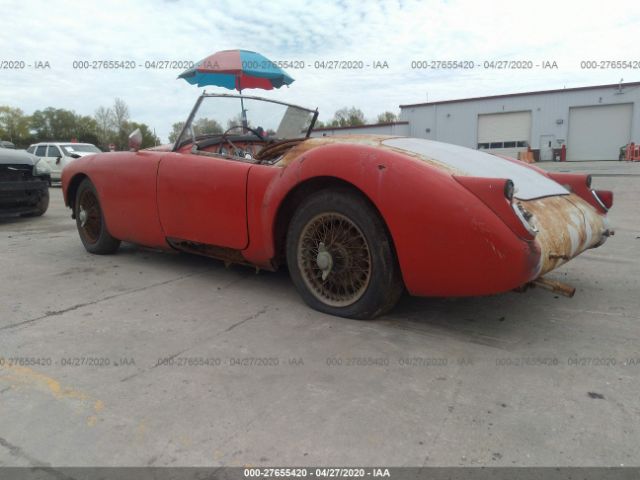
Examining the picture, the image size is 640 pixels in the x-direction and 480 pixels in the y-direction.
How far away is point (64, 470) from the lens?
5.58 feet

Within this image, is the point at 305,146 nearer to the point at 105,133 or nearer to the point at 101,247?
the point at 101,247

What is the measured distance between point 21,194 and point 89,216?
3591mm

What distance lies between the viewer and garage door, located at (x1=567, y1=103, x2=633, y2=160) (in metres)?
30.0

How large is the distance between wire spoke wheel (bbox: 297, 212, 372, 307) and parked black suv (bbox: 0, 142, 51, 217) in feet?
20.7

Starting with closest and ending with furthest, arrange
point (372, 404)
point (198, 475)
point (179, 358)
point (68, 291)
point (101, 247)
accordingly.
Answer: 1. point (198, 475)
2. point (372, 404)
3. point (179, 358)
4. point (68, 291)
5. point (101, 247)

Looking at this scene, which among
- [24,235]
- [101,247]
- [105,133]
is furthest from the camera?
[105,133]

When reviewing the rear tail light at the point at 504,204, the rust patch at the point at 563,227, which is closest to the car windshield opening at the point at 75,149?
the rust patch at the point at 563,227

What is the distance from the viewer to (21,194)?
7.70 metres

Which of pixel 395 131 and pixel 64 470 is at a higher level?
pixel 395 131

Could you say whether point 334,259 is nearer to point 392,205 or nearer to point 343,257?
point 343,257

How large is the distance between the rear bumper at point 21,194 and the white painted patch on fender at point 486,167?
661cm

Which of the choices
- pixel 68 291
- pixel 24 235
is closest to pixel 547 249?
pixel 68 291

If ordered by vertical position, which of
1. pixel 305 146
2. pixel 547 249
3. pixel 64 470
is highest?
pixel 305 146

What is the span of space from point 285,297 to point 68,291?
1711mm
